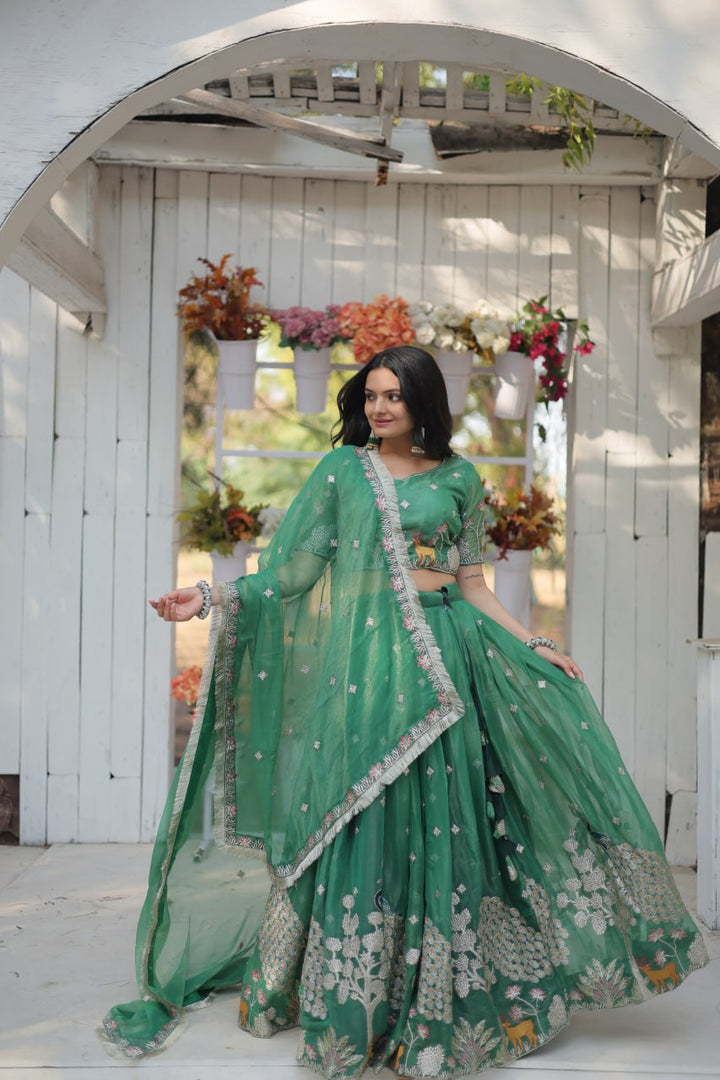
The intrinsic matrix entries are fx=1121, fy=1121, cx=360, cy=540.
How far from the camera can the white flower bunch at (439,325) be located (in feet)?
13.6

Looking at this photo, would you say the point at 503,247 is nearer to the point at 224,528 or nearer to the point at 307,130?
the point at 307,130

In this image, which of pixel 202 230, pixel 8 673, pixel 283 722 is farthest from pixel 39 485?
pixel 283 722

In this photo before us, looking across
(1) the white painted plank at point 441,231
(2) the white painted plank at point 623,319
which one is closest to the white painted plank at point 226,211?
(1) the white painted plank at point 441,231

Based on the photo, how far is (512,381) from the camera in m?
4.28

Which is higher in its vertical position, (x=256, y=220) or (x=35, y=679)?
(x=256, y=220)

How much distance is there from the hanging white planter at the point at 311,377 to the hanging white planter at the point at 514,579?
3.01 feet

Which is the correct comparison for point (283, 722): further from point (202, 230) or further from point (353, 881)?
point (202, 230)

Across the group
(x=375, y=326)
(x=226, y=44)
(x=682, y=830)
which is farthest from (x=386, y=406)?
(x=682, y=830)

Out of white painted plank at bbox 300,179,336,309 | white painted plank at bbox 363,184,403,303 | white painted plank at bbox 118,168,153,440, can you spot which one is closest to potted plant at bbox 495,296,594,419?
white painted plank at bbox 363,184,403,303

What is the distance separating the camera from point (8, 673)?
437 centimetres

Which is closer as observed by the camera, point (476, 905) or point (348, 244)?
point (476, 905)

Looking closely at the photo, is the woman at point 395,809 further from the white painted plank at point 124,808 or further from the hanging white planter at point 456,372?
the white painted plank at point 124,808

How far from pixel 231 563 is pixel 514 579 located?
107cm

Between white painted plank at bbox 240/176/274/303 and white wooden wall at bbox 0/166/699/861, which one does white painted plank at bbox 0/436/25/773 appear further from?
white painted plank at bbox 240/176/274/303
